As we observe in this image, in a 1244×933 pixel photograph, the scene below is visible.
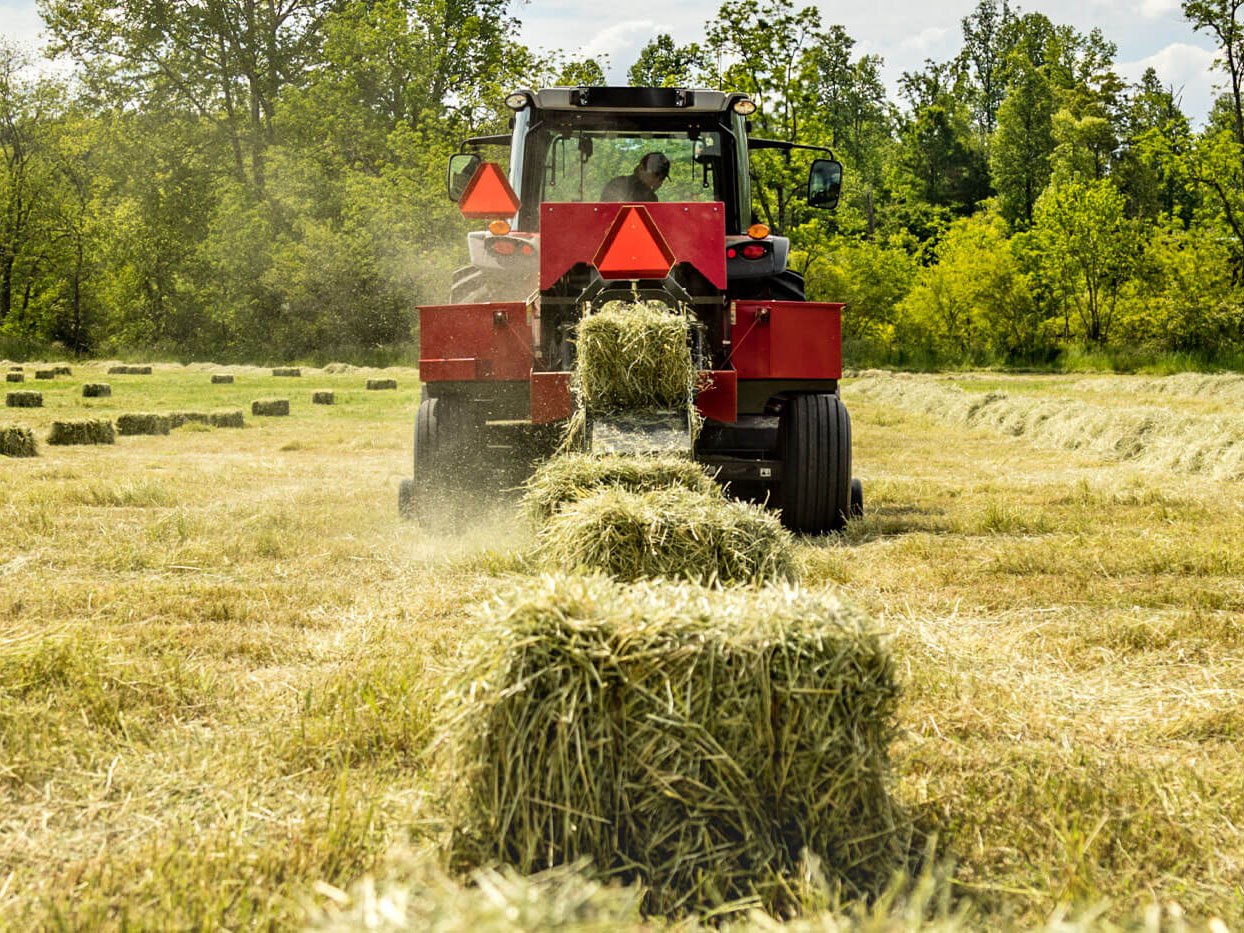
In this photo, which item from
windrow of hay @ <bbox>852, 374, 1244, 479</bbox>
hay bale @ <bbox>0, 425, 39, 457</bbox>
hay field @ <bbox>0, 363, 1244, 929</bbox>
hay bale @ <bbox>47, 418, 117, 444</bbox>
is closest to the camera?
hay field @ <bbox>0, 363, 1244, 929</bbox>

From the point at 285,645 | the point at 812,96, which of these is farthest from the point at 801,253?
the point at 285,645

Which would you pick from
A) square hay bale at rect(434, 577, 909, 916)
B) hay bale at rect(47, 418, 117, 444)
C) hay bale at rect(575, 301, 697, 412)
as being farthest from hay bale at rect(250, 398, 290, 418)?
square hay bale at rect(434, 577, 909, 916)

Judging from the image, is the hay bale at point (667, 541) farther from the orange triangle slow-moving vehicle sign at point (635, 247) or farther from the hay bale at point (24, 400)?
the hay bale at point (24, 400)

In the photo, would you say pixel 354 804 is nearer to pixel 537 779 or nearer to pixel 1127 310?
pixel 537 779

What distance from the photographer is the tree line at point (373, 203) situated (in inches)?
1303

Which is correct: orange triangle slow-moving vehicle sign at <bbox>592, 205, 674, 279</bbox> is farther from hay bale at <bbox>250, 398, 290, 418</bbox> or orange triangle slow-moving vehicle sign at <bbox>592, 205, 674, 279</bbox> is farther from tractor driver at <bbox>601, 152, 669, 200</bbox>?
hay bale at <bbox>250, 398, 290, 418</bbox>

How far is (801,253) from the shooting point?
34.7 meters

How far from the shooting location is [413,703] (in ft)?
11.1

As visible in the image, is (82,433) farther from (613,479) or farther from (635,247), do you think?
(613,479)

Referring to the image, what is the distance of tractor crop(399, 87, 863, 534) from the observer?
20.9 ft

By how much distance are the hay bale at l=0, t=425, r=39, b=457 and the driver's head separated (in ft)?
22.6

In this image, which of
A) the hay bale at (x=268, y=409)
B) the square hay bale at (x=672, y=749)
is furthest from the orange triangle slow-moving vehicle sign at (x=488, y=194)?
the hay bale at (x=268, y=409)

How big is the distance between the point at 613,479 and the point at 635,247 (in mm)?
1609

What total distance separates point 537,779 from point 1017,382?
2409 centimetres
